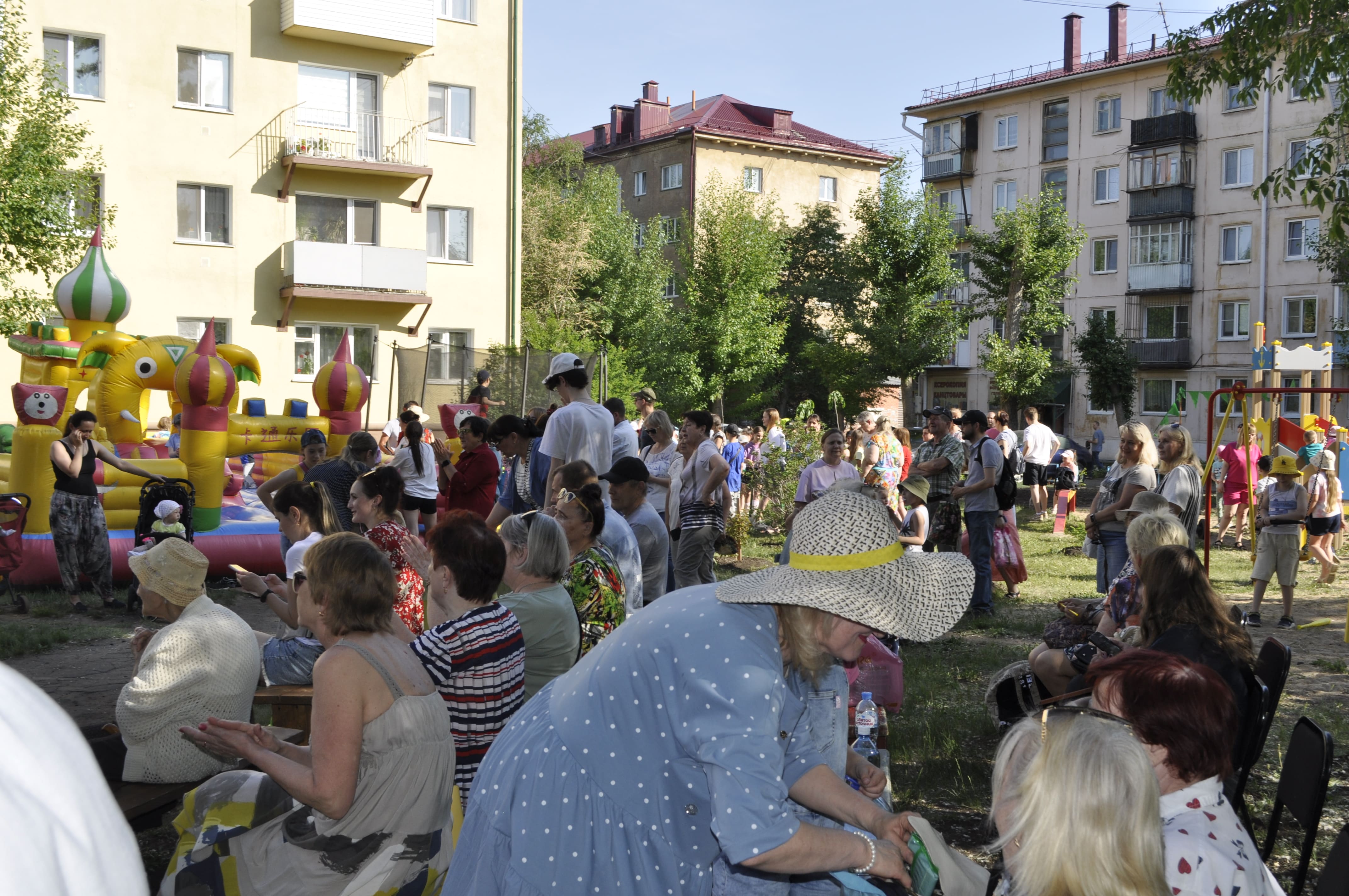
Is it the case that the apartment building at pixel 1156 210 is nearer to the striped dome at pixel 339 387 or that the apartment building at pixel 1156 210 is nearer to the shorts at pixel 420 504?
the striped dome at pixel 339 387

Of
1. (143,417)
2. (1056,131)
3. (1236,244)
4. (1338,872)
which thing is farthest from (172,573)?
(1056,131)

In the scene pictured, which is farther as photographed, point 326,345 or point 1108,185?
point 1108,185

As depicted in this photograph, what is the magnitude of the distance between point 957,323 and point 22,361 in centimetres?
2714

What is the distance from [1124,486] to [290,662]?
6.09m

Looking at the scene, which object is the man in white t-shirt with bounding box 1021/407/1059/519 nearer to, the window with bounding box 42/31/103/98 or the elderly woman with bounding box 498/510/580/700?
the elderly woman with bounding box 498/510/580/700

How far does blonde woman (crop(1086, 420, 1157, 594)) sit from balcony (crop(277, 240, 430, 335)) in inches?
708

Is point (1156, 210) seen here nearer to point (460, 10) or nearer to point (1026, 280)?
point (1026, 280)

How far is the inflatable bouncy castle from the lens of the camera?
36.0 feet

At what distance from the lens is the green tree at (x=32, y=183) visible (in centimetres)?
1603

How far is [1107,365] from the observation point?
126ft

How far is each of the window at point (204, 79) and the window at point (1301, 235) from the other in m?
33.2

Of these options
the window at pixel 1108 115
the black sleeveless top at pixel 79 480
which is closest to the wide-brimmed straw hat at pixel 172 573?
the black sleeveless top at pixel 79 480

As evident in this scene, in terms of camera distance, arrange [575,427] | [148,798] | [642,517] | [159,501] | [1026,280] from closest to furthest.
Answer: [148,798] < [642,517] < [575,427] < [159,501] < [1026,280]

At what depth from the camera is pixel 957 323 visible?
35500mm
